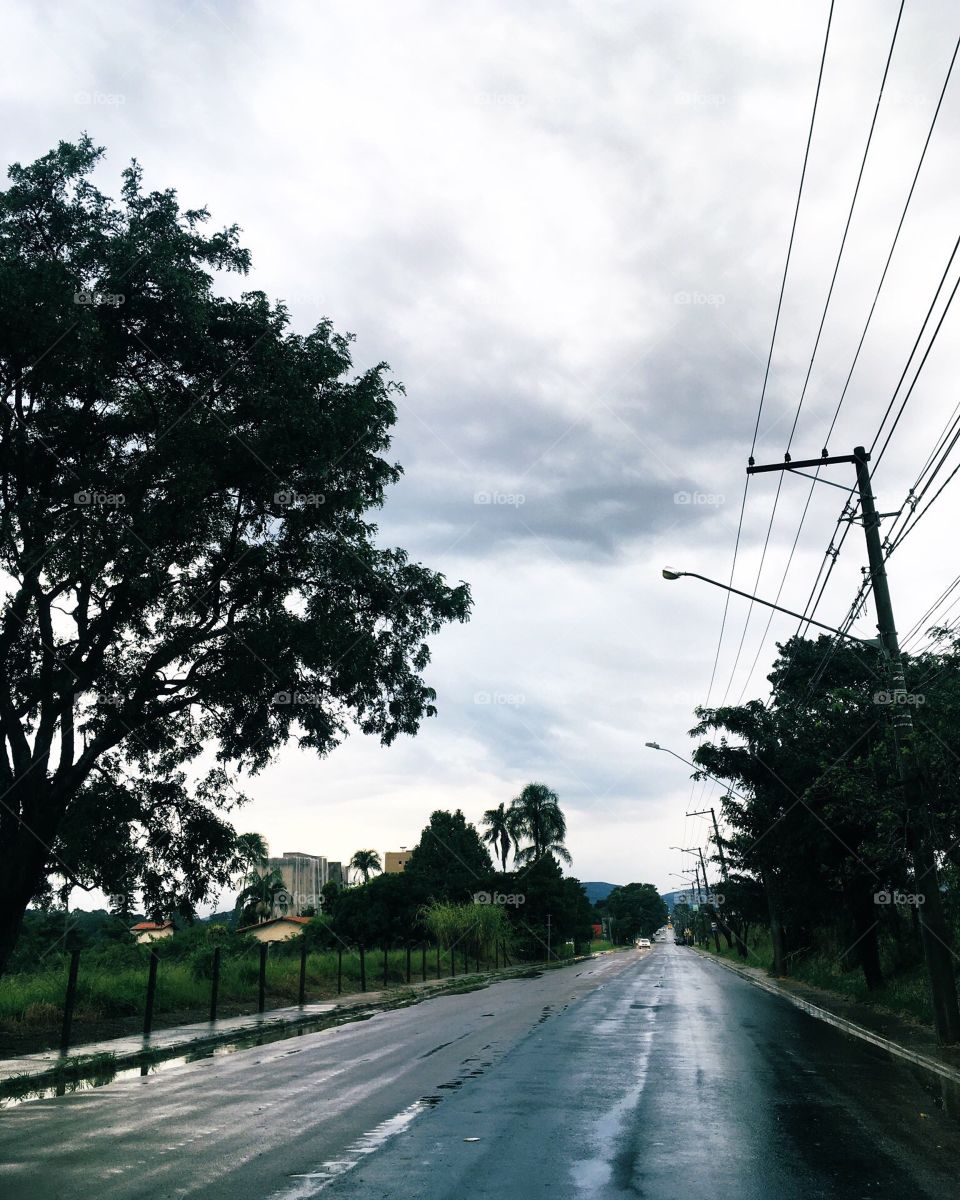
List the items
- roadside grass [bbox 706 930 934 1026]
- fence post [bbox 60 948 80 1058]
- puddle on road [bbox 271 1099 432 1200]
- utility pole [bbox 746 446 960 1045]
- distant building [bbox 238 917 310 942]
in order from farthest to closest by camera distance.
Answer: distant building [bbox 238 917 310 942] < roadside grass [bbox 706 930 934 1026] < utility pole [bbox 746 446 960 1045] < fence post [bbox 60 948 80 1058] < puddle on road [bbox 271 1099 432 1200]

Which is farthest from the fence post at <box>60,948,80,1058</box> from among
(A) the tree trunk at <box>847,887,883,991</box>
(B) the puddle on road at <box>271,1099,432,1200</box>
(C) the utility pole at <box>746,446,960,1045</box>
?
(A) the tree trunk at <box>847,887,883,991</box>

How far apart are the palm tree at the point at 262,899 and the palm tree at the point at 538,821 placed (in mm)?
23201

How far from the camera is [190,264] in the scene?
17.4 m

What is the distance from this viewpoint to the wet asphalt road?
6273mm

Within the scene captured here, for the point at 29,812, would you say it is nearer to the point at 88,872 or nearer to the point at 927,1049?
the point at 88,872

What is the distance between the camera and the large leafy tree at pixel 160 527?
15961mm

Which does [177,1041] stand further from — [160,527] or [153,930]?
[153,930]

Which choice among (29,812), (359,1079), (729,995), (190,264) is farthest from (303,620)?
(729,995)

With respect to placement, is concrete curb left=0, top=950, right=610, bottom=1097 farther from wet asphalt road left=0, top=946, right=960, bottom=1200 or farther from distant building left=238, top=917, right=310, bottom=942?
distant building left=238, top=917, right=310, bottom=942

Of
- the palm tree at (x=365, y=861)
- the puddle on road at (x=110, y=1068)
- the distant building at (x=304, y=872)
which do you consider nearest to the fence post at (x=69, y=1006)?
the puddle on road at (x=110, y=1068)

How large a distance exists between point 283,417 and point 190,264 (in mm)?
3564

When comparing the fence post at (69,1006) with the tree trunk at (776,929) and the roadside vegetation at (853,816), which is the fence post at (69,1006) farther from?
the tree trunk at (776,929)

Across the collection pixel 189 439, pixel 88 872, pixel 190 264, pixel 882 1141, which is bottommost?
pixel 882 1141

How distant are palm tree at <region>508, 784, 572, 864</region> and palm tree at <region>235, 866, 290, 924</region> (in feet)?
76.1
